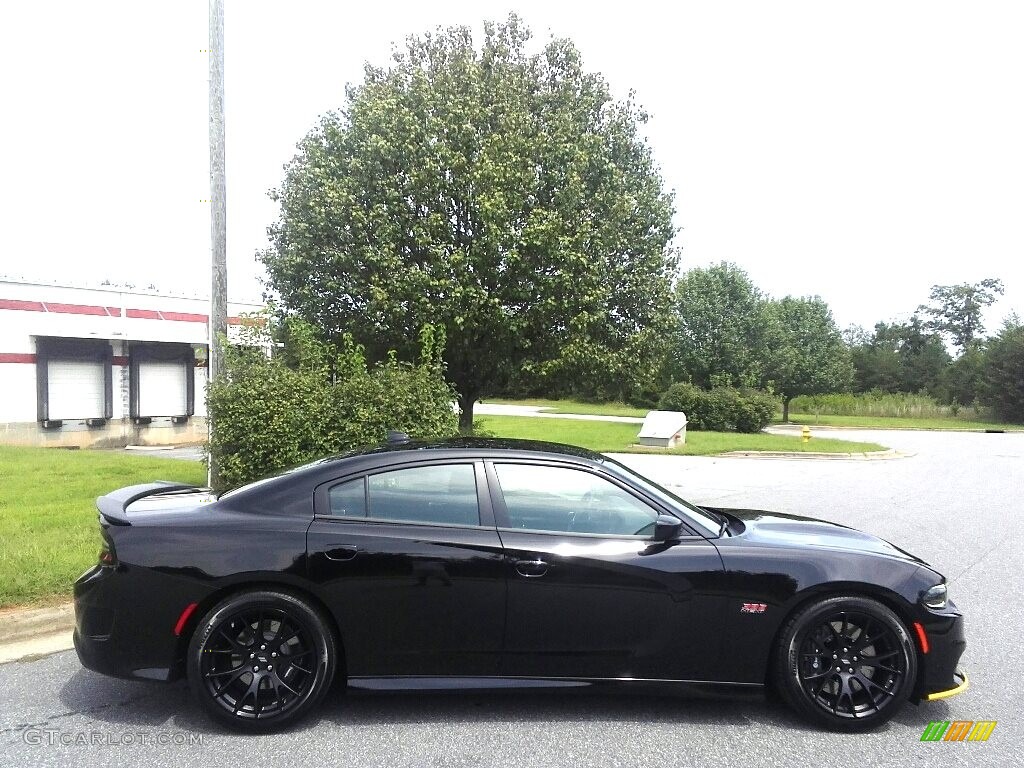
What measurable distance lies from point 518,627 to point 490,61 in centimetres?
1395

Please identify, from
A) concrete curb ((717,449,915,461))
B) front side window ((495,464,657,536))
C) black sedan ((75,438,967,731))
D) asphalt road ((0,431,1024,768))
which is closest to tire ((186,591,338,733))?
black sedan ((75,438,967,731))

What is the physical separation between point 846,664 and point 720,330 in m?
41.9

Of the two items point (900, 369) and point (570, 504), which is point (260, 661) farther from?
point (900, 369)

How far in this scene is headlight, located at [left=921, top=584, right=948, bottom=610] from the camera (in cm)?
401

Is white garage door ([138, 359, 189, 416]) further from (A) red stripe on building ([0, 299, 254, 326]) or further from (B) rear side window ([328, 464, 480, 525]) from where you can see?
(B) rear side window ([328, 464, 480, 525])

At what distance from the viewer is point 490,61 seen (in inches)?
618

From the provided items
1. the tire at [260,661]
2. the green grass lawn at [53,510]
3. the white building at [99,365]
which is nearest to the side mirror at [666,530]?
the tire at [260,661]

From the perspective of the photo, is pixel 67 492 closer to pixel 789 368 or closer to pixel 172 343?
pixel 172 343

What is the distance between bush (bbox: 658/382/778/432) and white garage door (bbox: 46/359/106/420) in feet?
76.8

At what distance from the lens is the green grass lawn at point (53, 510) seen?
576 centimetres

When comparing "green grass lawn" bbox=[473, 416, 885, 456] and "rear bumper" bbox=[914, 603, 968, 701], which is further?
"green grass lawn" bbox=[473, 416, 885, 456]

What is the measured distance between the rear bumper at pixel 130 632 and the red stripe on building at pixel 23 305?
20513 millimetres

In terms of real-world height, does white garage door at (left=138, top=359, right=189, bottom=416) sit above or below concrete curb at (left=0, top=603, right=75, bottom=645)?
above

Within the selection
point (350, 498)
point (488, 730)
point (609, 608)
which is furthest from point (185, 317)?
point (609, 608)
